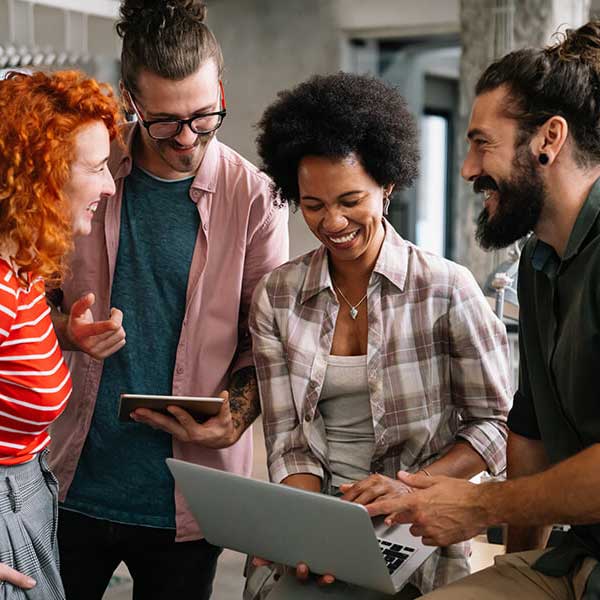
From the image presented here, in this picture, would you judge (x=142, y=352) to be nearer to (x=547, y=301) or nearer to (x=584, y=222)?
(x=547, y=301)

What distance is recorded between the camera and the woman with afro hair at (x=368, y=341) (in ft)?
6.45

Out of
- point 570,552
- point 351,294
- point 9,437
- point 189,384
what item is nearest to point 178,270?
point 189,384

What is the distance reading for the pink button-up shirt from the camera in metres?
2.12

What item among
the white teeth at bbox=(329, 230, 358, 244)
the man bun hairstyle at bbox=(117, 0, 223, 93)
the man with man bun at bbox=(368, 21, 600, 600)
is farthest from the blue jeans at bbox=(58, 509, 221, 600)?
the man bun hairstyle at bbox=(117, 0, 223, 93)

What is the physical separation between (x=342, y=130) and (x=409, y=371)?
0.51 metres

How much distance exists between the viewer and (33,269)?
5.72ft

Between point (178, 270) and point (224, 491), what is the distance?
590 mm

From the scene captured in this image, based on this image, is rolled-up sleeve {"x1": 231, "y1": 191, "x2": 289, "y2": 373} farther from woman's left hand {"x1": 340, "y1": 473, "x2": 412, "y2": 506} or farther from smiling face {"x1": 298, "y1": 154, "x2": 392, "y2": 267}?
woman's left hand {"x1": 340, "y1": 473, "x2": 412, "y2": 506}

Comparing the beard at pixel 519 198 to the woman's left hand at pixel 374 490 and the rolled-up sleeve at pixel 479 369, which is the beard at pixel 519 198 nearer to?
the rolled-up sleeve at pixel 479 369

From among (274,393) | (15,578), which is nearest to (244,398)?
(274,393)

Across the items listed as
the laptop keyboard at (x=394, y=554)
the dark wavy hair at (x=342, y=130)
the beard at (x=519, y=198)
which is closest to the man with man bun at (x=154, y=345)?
the dark wavy hair at (x=342, y=130)

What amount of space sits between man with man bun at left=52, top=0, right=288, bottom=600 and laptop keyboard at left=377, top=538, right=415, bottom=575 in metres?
0.45

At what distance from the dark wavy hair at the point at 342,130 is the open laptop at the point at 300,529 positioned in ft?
2.30

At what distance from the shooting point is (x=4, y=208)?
1.71 meters
